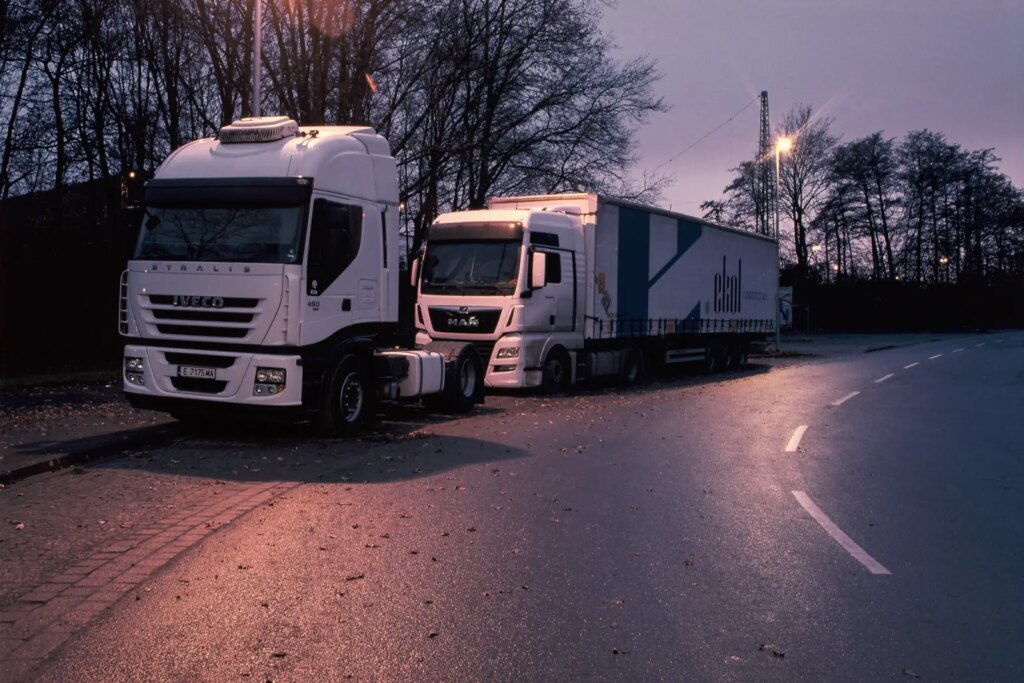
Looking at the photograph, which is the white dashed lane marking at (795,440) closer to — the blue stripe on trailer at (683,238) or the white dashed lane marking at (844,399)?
the white dashed lane marking at (844,399)

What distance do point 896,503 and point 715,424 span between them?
5944 mm

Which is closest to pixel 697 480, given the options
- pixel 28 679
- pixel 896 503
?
pixel 896 503

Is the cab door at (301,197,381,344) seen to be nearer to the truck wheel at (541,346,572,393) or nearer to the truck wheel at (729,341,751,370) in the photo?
the truck wheel at (541,346,572,393)

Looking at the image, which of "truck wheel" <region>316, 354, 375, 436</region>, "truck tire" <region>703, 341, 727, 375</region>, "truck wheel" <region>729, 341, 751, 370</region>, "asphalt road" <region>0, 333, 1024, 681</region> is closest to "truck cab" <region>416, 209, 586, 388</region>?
Answer: "truck wheel" <region>316, 354, 375, 436</region>

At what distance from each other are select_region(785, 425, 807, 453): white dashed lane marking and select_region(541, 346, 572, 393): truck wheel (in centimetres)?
606

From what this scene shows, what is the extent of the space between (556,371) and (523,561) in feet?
43.7

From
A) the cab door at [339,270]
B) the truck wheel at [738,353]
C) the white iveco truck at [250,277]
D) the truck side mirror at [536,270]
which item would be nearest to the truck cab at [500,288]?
the truck side mirror at [536,270]

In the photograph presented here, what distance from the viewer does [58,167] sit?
28391 millimetres

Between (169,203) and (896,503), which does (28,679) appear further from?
(169,203)

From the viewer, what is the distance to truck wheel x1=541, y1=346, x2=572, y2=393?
761 inches

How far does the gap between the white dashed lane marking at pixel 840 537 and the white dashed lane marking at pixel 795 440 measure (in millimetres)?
3021

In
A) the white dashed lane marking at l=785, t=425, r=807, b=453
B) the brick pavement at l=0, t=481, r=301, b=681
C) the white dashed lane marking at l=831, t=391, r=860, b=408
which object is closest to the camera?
the brick pavement at l=0, t=481, r=301, b=681

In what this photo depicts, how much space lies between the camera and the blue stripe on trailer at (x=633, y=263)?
21.5m

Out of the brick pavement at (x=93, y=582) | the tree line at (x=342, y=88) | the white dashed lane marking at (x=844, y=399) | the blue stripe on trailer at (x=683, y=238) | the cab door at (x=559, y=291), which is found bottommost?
the brick pavement at (x=93, y=582)
